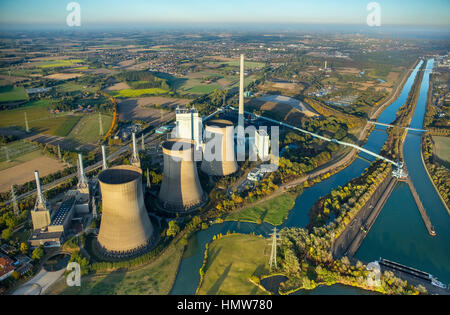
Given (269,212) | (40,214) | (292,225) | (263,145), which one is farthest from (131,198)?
(263,145)

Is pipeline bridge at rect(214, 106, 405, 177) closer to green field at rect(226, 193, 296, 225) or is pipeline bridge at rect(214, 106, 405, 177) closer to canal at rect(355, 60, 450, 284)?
canal at rect(355, 60, 450, 284)

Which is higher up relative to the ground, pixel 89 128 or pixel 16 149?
pixel 89 128

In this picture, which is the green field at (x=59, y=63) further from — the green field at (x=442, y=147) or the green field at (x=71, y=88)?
the green field at (x=442, y=147)

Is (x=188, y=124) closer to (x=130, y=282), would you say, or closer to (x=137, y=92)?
(x=130, y=282)

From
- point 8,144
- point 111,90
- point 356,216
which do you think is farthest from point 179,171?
point 111,90

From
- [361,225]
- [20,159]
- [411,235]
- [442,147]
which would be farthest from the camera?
[442,147]

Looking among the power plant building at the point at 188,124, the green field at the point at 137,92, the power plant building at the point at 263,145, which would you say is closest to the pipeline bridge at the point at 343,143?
the power plant building at the point at 263,145
